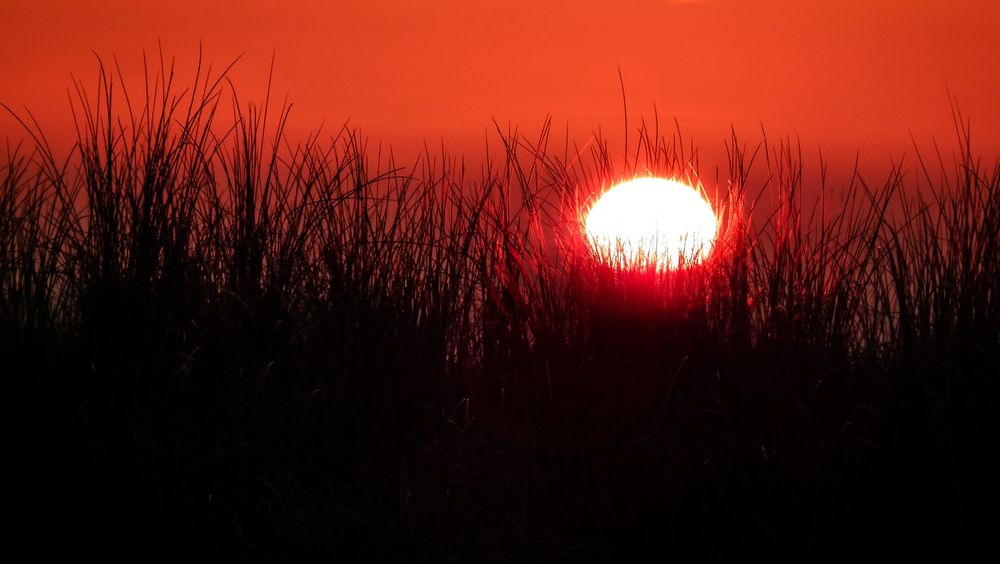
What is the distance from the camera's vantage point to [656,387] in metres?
3.07

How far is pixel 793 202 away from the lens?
3637 mm

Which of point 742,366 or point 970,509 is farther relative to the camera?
point 742,366

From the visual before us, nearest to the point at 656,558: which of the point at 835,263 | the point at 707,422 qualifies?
the point at 707,422

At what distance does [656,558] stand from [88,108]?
8.02ft

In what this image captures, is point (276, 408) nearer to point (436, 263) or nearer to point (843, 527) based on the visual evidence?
point (436, 263)

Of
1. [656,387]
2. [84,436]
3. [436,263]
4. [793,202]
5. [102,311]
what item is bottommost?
[84,436]

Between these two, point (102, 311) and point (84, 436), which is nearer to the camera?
point (84, 436)

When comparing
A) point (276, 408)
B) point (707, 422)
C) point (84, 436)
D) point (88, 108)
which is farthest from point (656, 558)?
point (88, 108)

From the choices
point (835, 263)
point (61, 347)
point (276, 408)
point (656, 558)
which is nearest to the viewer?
point (656, 558)

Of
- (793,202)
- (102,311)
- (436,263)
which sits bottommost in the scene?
(102,311)

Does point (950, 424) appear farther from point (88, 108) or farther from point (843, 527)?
point (88, 108)

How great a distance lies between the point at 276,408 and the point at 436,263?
87 centimetres

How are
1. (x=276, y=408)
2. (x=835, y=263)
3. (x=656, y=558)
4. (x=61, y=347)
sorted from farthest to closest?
(x=835, y=263) → (x=61, y=347) → (x=276, y=408) → (x=656, y=558)

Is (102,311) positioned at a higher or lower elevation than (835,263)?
lower
